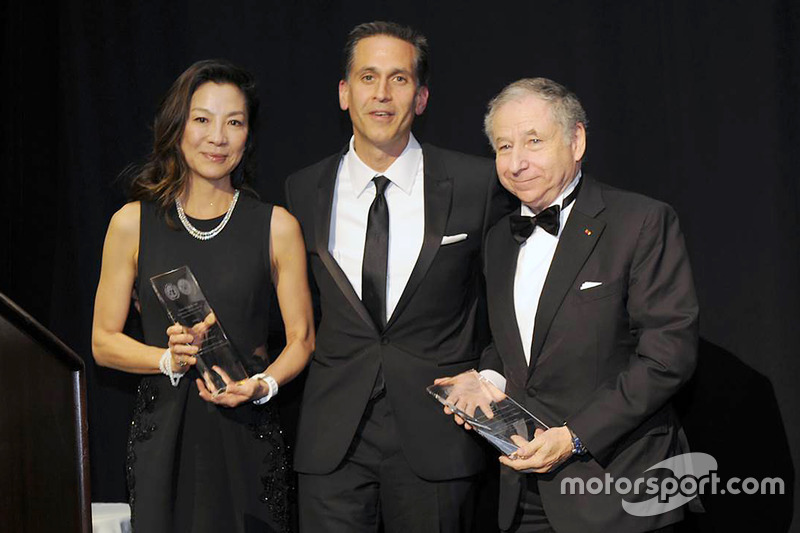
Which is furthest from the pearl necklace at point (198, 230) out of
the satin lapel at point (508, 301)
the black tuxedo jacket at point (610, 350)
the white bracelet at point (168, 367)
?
the black tuxedo jacket at point (610, 350)

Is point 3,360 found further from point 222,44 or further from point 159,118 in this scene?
point 222,44

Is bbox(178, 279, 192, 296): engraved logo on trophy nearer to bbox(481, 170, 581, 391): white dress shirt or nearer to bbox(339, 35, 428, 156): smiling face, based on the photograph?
bbox(339, 35, 428, 156): smiling face

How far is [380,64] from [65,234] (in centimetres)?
166

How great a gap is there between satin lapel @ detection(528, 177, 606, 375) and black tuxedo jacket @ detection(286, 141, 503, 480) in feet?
1.30

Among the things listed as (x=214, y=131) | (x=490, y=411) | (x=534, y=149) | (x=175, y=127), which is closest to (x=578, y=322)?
(x=490, y=411)

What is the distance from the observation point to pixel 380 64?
3.17m

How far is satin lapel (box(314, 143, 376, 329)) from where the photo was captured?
2.99 meters

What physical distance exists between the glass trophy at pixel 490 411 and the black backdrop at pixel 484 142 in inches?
46.8

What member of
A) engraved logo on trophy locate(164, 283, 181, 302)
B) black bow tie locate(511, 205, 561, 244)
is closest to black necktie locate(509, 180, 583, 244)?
black bow tie locate(511, 205, 561, 244)

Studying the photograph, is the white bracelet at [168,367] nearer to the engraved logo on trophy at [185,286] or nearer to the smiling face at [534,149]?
the engraved logo on trophy at [185,286]

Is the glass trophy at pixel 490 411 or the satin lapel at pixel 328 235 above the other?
the satin lapel at pixel 328 235

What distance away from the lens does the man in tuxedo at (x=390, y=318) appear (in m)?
2.96

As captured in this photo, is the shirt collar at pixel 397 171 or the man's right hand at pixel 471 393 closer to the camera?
the man's right hand at pixel 471 393

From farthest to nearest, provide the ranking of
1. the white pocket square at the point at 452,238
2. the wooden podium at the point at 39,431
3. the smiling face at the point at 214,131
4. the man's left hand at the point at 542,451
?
the smiling face at the point at 214,131 → the white pocket square at the point at 452,238 → the man's left hand at the point at 542,451 → the wooden podium at the point at 39,431
